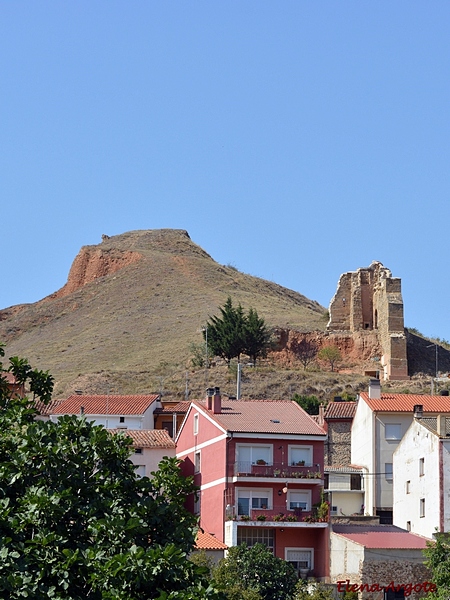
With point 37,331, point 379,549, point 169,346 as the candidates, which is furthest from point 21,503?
point 37,331

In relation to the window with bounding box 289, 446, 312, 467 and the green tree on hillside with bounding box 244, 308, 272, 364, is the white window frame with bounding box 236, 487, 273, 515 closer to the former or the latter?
the window with bounding box 289, 446, 312, 467

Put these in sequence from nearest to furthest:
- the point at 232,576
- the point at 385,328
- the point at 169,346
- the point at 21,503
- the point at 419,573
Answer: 1. the point at 21,503
2. the point at 232,576
3. the point at 419,573
4. the point at 385,328
5. the point at 169,346

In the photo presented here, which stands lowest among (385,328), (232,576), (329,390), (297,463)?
(232,576)

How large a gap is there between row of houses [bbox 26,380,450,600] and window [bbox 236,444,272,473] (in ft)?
0.13

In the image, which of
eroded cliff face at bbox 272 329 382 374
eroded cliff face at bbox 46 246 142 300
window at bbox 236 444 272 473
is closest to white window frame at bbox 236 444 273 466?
window at bbox 236 444 272 473

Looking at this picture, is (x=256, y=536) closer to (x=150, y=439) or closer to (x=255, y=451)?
Result: (x=255, y=451)

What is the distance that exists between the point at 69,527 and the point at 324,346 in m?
77.5

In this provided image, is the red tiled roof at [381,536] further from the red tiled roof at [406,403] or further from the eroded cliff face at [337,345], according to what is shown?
the eroded cliff face at [337,345]

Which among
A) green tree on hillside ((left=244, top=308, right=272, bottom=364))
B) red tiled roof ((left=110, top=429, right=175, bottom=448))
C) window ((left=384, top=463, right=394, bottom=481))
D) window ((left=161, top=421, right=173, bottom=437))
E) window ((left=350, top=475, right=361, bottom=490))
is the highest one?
green tree on hillside ((left=244, top=308, right=272, bottom=364))

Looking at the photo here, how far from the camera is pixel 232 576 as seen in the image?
3972cm

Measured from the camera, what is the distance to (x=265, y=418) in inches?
1940

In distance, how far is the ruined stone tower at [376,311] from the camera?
300 feet

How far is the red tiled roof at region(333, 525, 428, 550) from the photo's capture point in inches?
1705

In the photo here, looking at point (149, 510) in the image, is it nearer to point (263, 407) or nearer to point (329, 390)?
point (263, 407)
